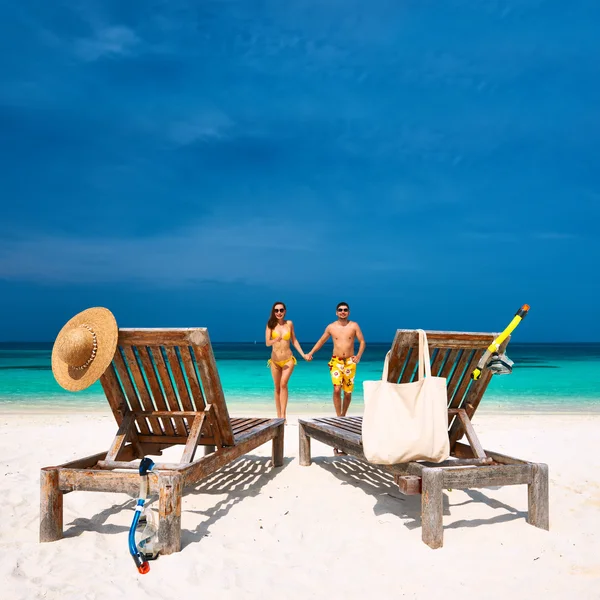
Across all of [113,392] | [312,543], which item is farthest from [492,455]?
[113,392]

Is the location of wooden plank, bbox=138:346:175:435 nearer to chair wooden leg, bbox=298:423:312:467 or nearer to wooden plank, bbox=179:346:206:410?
wooden plank, bbox=179:346:206:410

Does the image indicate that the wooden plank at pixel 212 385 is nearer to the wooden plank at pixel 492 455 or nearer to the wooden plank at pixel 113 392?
the wooden plank at pixel 113 392

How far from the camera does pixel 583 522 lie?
392cm

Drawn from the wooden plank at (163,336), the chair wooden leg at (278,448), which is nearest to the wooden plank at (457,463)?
the wooden plank at (163,336)

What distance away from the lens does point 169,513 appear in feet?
10.5

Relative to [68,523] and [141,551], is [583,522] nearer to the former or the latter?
[141,551]

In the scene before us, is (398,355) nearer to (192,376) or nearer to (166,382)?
(192,376)

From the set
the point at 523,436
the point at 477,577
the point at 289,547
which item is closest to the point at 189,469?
the point at 289,547

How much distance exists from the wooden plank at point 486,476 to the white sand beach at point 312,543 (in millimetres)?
342

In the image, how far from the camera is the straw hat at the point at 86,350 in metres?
3.59

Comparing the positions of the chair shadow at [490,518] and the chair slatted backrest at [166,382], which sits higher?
the chair slatted backrest at [166,382]

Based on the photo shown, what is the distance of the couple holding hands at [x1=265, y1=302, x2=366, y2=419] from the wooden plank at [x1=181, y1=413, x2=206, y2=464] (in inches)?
154

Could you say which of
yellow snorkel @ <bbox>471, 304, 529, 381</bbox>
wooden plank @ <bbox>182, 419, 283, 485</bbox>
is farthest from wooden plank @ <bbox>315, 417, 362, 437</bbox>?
yellow snorkel @ <bbox>471, 304, 529, 381</bbox>

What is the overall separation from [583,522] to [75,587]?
3381 mm
